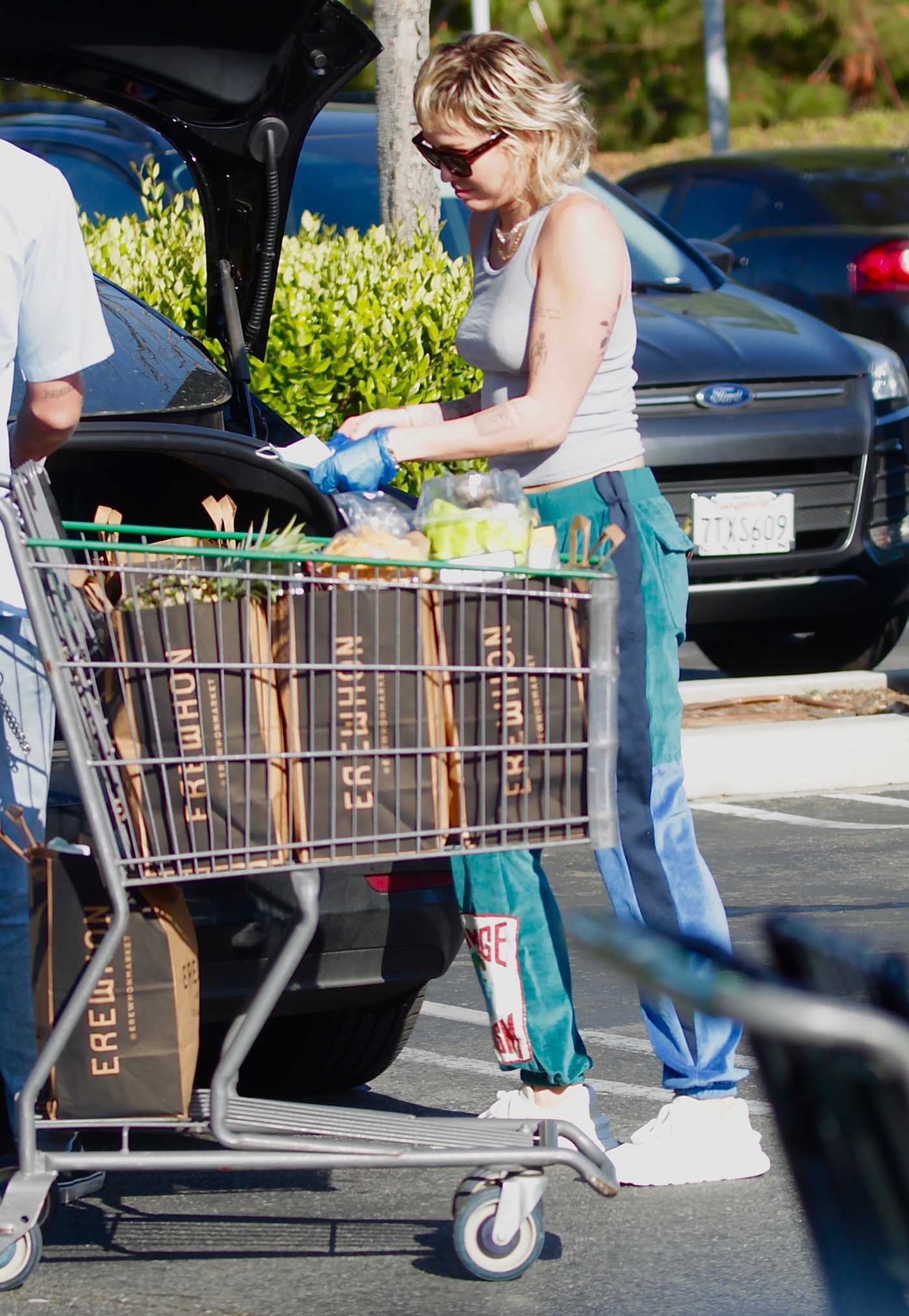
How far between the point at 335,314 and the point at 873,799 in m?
2.53

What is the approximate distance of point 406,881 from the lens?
336 centimetres

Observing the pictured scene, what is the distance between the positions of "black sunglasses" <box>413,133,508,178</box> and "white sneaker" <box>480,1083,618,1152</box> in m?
1.61

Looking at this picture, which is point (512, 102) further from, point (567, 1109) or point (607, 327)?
point (567, 1109)

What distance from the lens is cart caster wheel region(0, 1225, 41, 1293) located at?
296cm

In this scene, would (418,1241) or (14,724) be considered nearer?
(14,724)

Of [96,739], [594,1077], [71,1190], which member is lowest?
[594,1077]

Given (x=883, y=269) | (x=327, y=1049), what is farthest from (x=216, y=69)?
(x=883, y=269)

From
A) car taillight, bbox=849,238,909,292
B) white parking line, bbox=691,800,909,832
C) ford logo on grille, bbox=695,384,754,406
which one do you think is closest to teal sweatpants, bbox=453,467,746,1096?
white parking line, bbox=691,800,909,832

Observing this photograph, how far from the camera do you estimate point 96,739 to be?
283 centimetres

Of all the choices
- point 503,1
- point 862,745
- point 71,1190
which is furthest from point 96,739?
point 503,1

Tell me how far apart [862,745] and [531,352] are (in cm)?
382

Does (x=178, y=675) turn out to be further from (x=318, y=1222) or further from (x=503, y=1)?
(x=503, y=1)

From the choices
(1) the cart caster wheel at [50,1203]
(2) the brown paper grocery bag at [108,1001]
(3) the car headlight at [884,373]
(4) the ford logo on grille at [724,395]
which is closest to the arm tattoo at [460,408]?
(2) the brown paper grocery bag at [108,1001]

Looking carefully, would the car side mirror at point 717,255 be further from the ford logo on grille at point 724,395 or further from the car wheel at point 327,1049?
the car wheel at point 327,1049
